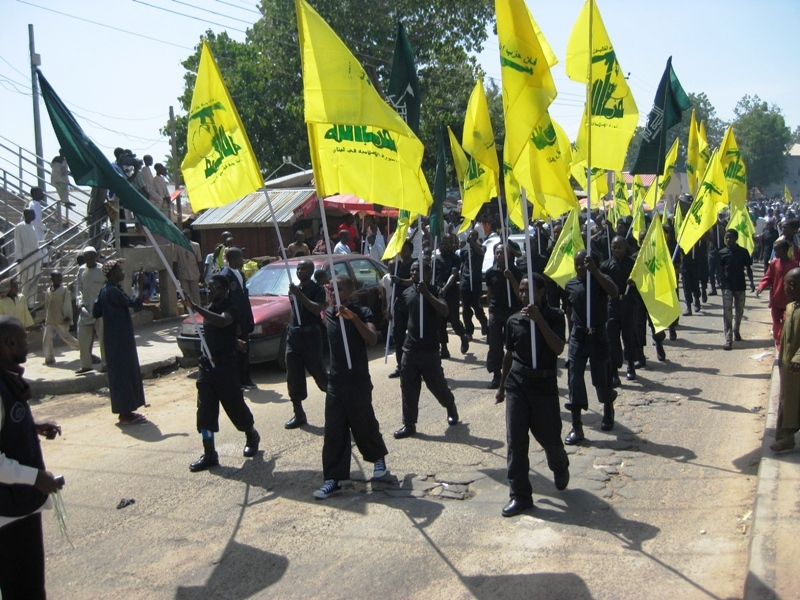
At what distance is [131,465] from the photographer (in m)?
7.38

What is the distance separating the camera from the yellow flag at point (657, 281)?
27.6 ft

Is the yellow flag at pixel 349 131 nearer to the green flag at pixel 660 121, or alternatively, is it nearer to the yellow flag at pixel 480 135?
the yellow flag at pixel 480 135

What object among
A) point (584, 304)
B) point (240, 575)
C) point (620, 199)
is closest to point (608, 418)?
point (584, 304)

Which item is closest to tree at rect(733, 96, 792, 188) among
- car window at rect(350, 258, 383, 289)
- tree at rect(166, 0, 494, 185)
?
tree at rect(166, 0, 494, 185)

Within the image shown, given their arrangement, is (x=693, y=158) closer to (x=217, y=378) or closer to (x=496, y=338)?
(x=496, y=338)

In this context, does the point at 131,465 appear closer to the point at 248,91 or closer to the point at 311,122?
the point at 311,122

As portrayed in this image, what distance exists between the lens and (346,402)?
636 cm

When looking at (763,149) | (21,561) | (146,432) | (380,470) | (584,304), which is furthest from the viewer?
(763,149)

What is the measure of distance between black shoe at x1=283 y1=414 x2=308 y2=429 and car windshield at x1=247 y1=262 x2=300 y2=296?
4033mm

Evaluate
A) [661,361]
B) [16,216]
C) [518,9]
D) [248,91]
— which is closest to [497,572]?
[518,9]

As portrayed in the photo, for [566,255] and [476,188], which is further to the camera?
[476,188]

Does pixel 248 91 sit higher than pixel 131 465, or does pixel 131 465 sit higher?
pixel 248 91

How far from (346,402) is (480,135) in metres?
4.23

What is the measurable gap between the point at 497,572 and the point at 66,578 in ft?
8.98
